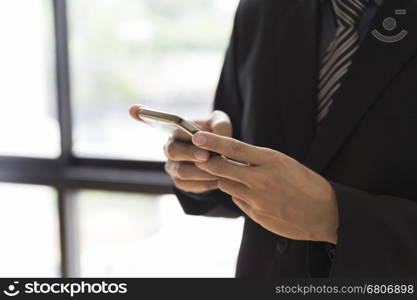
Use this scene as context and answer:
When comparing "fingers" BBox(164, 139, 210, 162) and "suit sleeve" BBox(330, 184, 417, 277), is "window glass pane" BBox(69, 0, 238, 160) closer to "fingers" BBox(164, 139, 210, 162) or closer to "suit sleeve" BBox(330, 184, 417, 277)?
"fingers" BBox(164, 139, 210, 162)

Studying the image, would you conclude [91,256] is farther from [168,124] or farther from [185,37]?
[168,124]

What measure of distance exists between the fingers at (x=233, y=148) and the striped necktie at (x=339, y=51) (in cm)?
23

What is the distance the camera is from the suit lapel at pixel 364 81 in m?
0.93

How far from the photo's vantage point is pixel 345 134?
3.12ft

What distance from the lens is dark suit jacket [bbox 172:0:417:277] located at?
2.94ft

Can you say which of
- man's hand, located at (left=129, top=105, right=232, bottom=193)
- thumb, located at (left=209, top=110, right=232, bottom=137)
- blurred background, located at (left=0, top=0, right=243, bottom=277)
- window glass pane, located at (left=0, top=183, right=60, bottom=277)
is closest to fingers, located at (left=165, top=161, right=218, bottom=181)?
man's hand, located at (left=129, top=105, right=232, bottom=193)

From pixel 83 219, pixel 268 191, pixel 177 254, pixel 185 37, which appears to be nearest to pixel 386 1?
pixel 268 191

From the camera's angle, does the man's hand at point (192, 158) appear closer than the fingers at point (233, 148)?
No

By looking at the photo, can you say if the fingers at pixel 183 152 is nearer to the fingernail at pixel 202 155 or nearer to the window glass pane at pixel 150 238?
the fingernail at pixel 202 155

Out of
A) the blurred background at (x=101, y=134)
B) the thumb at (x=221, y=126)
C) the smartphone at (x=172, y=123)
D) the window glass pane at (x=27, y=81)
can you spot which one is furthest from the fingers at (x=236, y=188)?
the window glass pane at (x=27, y=81)

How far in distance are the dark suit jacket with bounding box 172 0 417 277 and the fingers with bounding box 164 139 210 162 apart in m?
0.18

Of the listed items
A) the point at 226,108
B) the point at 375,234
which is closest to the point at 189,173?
the point at 226,108

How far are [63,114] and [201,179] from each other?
57.3 inches

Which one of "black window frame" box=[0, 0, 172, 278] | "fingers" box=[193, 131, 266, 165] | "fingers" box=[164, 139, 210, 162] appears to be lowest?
"black window frame" box=[0, 0, 172, 278]
